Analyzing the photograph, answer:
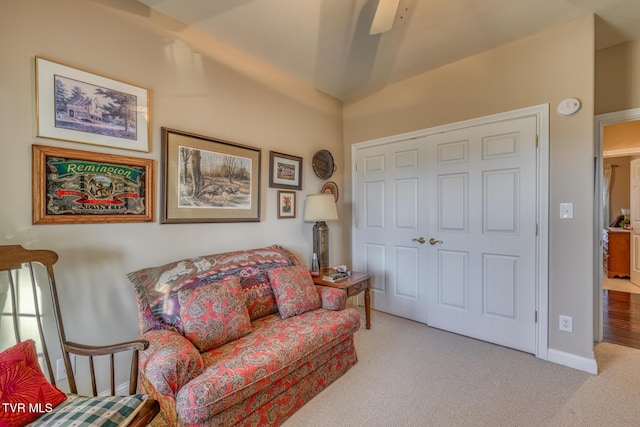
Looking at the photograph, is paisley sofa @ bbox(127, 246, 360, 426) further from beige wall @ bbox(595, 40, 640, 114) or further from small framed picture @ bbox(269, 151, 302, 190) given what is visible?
beige wall @ bbox(595, 40, 640, 114)

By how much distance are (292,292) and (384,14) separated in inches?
77.1

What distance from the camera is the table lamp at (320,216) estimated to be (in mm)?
2934

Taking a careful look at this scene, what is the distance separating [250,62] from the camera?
265cm

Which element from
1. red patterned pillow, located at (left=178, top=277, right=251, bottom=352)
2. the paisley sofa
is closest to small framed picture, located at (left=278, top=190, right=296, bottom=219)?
the paisley sofa

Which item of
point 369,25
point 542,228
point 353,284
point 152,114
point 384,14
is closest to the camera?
point 384,14

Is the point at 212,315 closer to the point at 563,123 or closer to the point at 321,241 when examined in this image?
the point at 321,241

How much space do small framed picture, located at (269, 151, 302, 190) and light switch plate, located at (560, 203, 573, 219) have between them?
7.76ft

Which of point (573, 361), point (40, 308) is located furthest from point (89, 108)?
point (573, 361)

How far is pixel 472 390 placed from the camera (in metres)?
1.92

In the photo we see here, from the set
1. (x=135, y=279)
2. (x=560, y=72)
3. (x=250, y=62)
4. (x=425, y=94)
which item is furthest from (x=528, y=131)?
(x=135, y=279)

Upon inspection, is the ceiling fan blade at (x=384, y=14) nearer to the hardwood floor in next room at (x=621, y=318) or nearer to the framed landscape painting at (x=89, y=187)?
the framed landscape painting at (x=89, y=187)

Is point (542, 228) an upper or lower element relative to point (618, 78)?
lower

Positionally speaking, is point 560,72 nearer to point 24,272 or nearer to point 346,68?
point 346,68

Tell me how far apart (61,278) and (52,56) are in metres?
1.31
